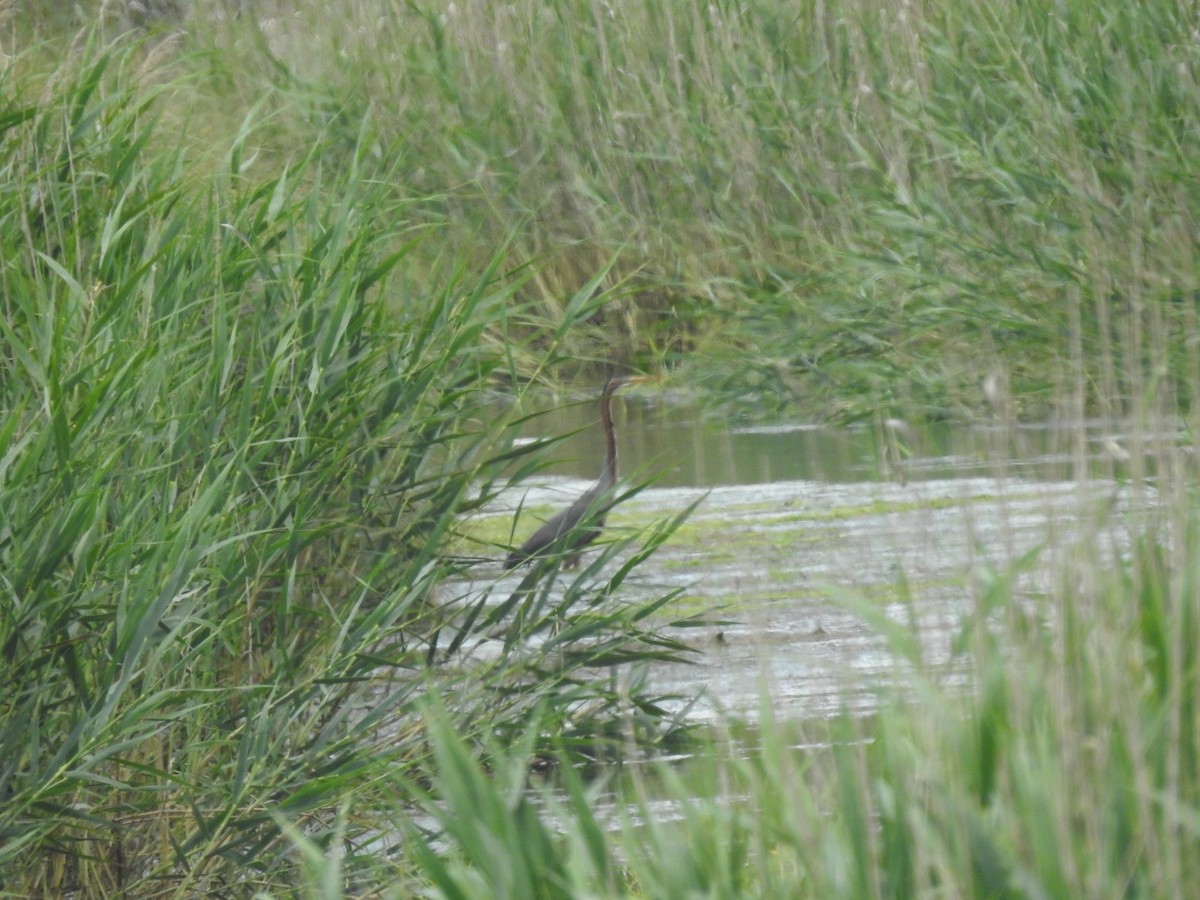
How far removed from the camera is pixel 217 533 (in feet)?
11.3

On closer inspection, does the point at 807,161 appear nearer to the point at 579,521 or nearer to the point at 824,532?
the point at 579,521

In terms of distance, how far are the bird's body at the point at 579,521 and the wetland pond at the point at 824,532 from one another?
9cm

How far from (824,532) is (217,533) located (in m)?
1.10

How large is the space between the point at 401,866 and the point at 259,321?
1.40 metres

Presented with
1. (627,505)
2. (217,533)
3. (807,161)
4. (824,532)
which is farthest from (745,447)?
(824,532)

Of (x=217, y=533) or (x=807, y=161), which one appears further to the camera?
(x=807, y=161)

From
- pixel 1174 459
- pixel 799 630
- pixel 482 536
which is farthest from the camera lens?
pixel 482 536

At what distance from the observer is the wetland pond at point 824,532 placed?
285 centimetres

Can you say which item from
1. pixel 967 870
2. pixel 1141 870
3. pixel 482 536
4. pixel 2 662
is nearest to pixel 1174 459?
pixel 1141 870

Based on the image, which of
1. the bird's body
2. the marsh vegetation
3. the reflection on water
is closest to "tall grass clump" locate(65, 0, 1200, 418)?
the marsh vegetation

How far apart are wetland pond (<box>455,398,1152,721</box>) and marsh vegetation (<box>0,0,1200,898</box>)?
1.6 inches

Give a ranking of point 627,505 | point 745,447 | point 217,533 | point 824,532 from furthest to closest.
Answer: point 745,447 → point 627,505 → point 217,533 → point 824,532

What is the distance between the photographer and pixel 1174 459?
2758mm

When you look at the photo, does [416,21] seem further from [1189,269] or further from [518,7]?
[1189,269]
